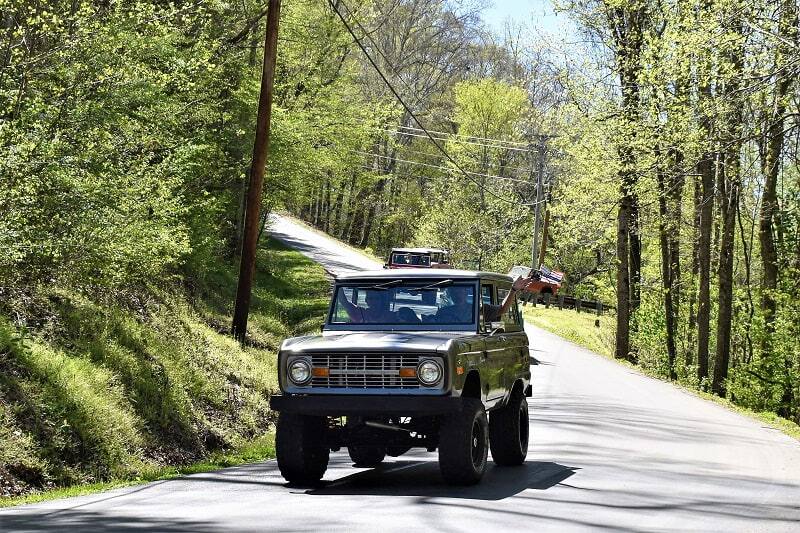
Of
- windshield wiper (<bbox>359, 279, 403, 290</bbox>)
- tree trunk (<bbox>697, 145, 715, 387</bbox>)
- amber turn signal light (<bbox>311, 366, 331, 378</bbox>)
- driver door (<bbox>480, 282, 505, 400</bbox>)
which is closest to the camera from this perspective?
amber turn signal light (<bbox>311, 366, 331, 378</bbox>)

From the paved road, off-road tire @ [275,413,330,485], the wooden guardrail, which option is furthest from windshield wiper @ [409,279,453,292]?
the wooden guardrail

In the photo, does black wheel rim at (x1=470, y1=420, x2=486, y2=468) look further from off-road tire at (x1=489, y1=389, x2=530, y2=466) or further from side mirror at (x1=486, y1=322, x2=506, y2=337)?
off-road tire at (x1=489, y1=389, x2=530, y2=466)

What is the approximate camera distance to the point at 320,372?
35.6ft

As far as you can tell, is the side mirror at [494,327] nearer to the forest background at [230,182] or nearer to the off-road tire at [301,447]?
the off-road tire at [301,447]

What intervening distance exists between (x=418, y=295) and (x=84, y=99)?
7.95 meters

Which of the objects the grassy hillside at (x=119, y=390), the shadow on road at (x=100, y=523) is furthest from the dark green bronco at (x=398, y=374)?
the grassy hillside at (x=119, y=390)

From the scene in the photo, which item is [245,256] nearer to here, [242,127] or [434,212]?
[242,127]

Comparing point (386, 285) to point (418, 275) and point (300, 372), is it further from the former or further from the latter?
point (300, 372)

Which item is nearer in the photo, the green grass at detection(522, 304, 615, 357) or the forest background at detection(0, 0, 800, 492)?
the forest background at detection(0, 0, 800, 492)

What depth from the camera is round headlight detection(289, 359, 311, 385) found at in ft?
35.7

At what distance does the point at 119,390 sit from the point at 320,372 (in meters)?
6.63

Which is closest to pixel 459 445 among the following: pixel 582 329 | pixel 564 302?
pixel 582 329

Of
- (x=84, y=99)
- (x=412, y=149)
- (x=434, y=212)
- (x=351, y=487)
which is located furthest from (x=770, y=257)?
(x=412, y=149)

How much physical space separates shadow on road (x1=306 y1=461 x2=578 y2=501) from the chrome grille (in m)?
1.01
